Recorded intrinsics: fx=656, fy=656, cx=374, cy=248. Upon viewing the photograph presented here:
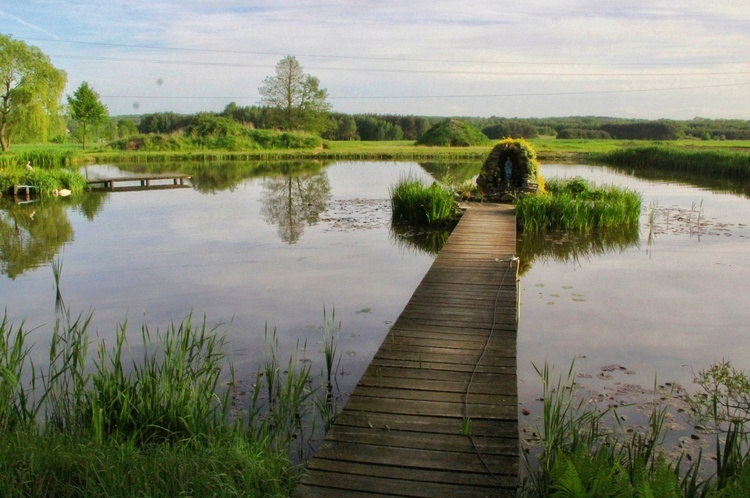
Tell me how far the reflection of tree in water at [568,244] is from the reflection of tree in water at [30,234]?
29.1ft

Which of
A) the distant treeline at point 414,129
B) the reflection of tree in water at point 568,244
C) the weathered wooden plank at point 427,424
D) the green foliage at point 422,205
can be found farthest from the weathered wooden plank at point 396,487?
the distant treeline at point 414,129

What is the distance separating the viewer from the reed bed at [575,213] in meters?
15.2

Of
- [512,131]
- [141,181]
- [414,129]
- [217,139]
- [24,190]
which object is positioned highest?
[414,129]

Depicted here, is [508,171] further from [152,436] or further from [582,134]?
[582,134]

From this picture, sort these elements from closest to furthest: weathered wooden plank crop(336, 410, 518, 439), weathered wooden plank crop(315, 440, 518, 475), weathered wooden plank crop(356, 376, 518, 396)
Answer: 1. weathered wooden plank crop(315, 440, 518, 475)
2. weathered wooden plank crop(336, 410, 518, 439)
3. weathered wooden plank crop(356, 376, 518, 396)

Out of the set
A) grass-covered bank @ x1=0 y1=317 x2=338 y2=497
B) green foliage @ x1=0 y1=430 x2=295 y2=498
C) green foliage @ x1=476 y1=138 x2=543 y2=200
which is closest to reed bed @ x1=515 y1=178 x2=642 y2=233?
green foliage @ x1=476 y1=138 x2=543 y2=200

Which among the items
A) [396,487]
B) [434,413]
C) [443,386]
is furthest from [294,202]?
[396,487]

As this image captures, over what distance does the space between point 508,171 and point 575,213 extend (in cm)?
401

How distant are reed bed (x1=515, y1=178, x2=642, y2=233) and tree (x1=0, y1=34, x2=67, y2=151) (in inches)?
1338

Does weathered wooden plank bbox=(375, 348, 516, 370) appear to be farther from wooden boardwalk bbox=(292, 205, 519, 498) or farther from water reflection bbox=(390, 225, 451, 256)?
water reflection bbox=(390, 225, 451, 256)

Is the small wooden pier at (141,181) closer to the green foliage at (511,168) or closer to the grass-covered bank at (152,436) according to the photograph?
the green foliage at (511,168)

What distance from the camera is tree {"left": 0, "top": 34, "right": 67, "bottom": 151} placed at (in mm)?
39406

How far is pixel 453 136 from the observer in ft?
193

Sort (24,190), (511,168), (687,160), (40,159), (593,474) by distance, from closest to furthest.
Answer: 1. (593,474)
2. (511,168)
3. (24,190)
4. (40,159)
5. (687,160)
